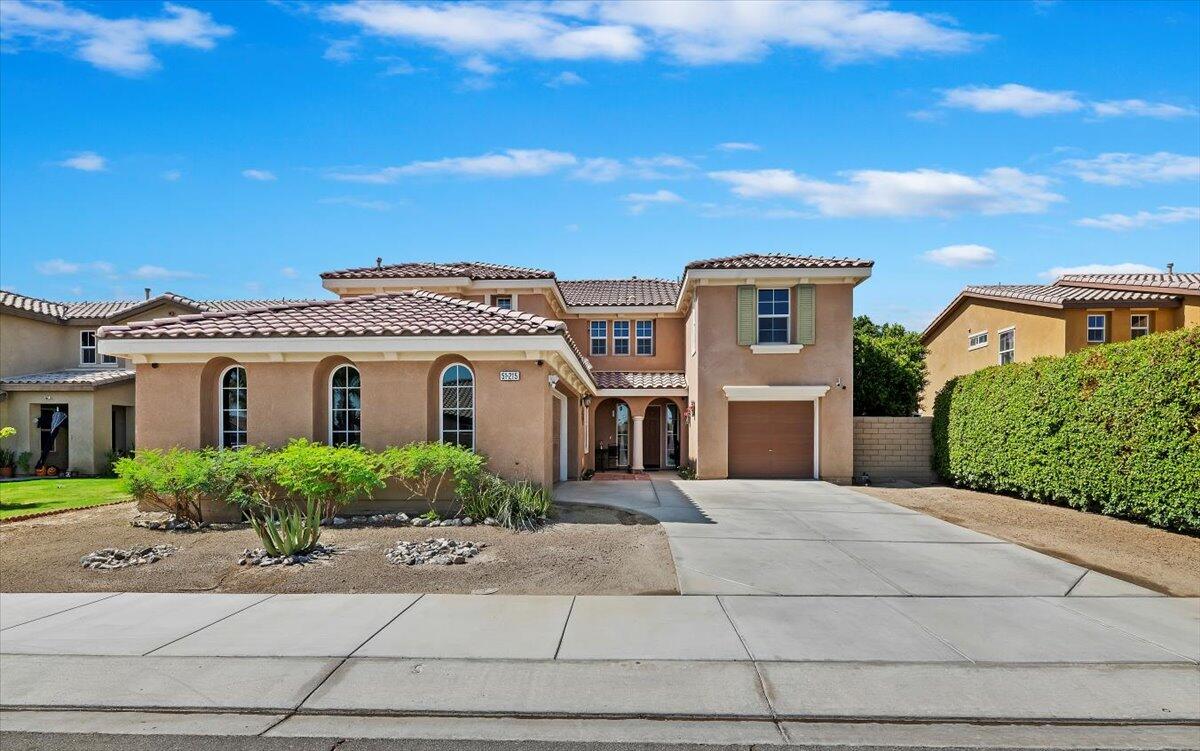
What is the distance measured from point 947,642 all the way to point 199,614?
7.55m

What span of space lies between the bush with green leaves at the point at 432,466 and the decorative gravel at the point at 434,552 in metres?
1.85

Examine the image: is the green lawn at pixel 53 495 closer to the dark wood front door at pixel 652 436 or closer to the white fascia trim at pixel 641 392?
the white fascia trim at pixel 641 392

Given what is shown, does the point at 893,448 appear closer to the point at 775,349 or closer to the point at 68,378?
the point at 775,349

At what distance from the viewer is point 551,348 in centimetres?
1295

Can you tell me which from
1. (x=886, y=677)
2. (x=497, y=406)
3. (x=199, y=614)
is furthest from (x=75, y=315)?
(x=886, y=677)

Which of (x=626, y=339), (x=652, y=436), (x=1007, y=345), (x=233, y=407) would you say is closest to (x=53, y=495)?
(x=233, y=407)

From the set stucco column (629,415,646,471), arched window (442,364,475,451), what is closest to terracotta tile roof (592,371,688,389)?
stucco column (629,415,646,471)

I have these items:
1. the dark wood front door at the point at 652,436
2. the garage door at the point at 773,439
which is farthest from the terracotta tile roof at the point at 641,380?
the garage door at the point at 773,439

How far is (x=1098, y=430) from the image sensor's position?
13.8m

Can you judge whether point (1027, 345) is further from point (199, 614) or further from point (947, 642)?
point (199, 614)

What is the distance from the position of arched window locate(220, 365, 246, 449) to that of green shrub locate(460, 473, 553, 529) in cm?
489

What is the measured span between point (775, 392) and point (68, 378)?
23436 millimetres

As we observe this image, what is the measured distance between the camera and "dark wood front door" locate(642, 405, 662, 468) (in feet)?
90.4

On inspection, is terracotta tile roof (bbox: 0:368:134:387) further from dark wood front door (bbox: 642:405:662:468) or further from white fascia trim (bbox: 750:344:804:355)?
white fascia trim (bbox: 750:344:804:355)
